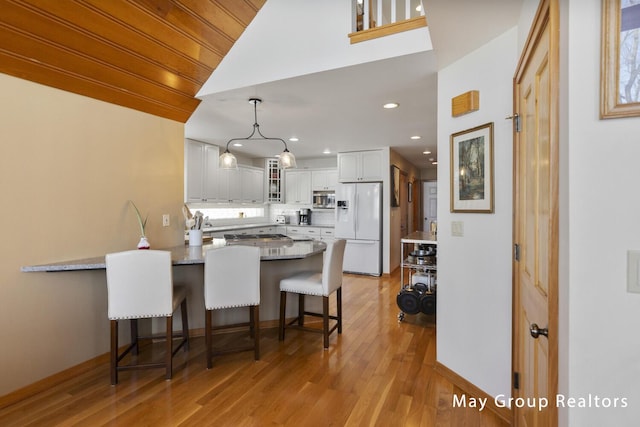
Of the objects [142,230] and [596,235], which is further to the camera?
[142,230]

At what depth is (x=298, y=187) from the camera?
6.77m

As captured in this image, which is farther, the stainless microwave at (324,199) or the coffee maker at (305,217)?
the coffee maker at (305,217)

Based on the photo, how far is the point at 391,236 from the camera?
5664 millimetres

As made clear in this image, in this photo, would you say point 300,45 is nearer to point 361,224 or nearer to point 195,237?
point 195,237

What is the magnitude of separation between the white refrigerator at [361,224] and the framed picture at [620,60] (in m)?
4.76

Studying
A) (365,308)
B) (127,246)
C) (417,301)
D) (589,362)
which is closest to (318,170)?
(365,308)

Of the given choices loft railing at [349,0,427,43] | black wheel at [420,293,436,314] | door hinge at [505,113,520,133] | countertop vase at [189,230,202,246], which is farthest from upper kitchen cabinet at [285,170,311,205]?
door hinge at [505,113,520,133]

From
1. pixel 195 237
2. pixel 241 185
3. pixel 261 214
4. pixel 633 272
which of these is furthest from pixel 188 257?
pixel 261 214

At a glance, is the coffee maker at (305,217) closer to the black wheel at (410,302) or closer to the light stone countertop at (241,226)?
the light stone countertop at (241,226)

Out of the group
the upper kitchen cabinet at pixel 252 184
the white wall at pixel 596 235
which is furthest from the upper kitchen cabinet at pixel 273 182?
the white wall at pixel 596 235

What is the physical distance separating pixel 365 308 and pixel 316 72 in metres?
2.79

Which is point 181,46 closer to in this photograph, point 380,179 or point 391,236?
point 380,179

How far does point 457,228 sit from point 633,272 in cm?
143

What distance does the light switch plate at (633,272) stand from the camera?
750mm
